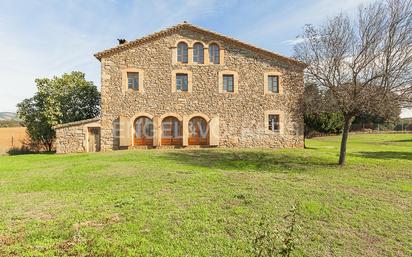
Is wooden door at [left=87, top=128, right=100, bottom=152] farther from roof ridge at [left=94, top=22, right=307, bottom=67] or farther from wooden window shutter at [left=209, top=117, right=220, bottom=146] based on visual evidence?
wooden window shutter at [left=209, top=117, right=220, bottom=146]

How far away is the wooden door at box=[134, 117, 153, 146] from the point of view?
1830 cm

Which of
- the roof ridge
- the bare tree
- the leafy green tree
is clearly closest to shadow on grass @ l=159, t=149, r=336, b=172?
the bare tree

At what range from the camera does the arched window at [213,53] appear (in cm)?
1889

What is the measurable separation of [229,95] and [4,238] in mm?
15937

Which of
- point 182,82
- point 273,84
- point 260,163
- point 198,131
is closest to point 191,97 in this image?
point 182,82

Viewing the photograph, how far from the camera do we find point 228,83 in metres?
19.0

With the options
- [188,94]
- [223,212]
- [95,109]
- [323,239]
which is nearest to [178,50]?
[188,94]

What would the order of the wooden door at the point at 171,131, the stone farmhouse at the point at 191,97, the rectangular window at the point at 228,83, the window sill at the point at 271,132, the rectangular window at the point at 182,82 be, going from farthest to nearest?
1. the window sill at the point at 271,132
2. the rectangular window at the point at 228,83
3. the rectangular window at the point at 182,82
4. the wooden door at the point at 171,131
5. the stone farmhouse at the point at 191,97

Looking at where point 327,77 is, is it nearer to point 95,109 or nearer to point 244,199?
point 244,199

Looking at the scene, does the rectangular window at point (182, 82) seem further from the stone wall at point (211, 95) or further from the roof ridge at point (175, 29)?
the roof ridge at point (175, 29)

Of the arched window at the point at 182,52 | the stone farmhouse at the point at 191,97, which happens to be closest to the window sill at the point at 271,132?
the stone farmhouse at the point at 191,97

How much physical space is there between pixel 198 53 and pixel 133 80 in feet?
16.5

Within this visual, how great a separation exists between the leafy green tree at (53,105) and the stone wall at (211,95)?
5.03 m

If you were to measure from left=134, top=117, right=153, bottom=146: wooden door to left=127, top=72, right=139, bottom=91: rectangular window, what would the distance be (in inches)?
88.2
